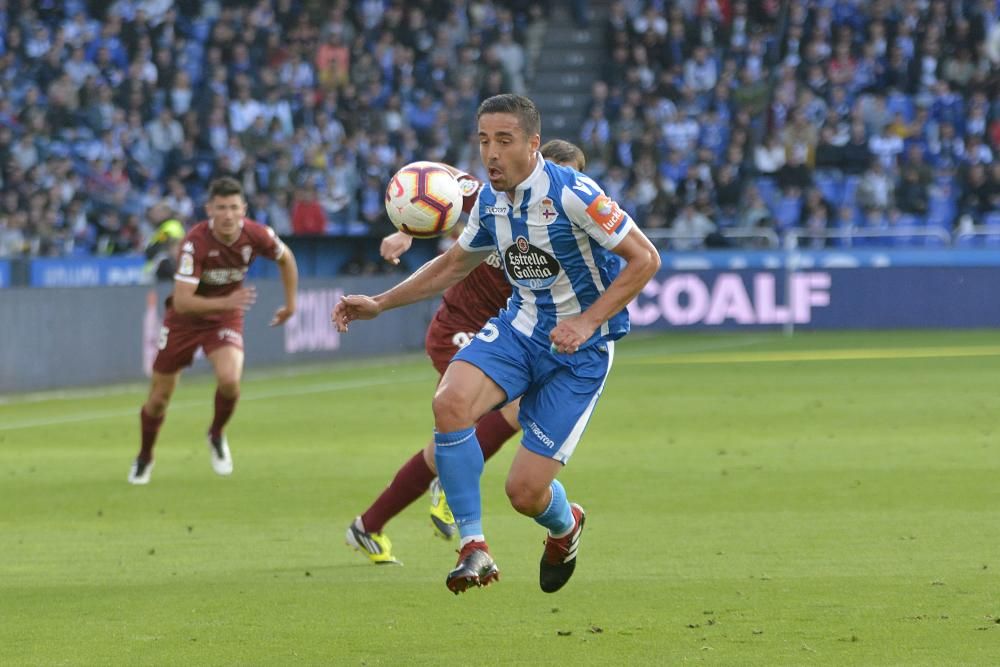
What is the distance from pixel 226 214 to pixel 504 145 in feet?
18.6

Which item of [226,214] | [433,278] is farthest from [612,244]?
[226,214]

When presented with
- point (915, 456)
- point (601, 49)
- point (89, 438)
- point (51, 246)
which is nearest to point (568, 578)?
point (915, 456)

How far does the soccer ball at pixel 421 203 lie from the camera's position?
8164mm

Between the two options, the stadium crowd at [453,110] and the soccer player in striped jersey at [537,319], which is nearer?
the soccer player in striped jersey at [537,319]

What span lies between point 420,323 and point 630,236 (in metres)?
19.2

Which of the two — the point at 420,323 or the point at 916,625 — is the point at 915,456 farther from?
the point at 420,323

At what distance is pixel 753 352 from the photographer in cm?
2442

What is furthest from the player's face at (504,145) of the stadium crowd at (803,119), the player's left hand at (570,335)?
the stadium crowd at (803,119)

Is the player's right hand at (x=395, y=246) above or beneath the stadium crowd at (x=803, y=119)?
above

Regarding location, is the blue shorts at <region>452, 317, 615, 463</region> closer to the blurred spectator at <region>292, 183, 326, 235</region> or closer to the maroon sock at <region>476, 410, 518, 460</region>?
the maroon sock at <region>476, 410, 518, 460</region>

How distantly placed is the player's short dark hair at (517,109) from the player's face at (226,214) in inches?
219

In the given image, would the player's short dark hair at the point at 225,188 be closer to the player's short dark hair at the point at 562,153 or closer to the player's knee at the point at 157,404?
the player's knee at the point at 157,404

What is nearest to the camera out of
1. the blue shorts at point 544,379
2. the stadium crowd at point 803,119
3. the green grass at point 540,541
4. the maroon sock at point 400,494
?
the green grass at point 540,541

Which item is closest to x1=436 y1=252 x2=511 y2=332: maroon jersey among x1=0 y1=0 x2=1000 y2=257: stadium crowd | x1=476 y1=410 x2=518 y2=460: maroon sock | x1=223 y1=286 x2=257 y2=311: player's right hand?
x1=476 y1=410 x2=518 y2=460: maroon sock
